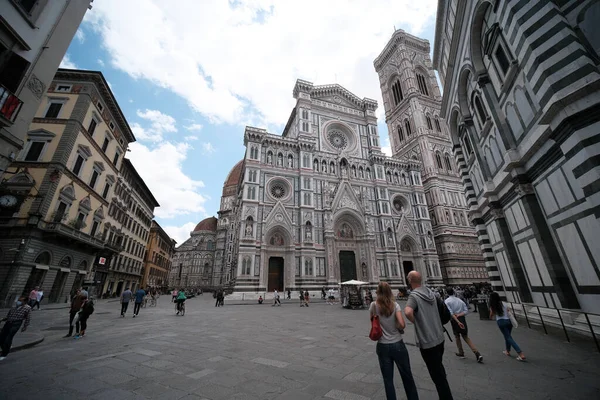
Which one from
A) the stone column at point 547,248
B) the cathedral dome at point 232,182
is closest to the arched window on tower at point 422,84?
the cathedral dome at point 232,182

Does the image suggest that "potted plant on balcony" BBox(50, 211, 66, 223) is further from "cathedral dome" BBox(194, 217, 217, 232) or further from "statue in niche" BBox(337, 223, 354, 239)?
"cathedral dome" BBox(194, 217, 217, 232)

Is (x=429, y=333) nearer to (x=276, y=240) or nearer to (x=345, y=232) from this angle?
(x=276, y=240)

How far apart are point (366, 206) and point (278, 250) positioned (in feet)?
38.9

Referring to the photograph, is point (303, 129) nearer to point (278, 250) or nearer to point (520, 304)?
point (278, 250)

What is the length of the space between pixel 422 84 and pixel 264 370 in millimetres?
48600

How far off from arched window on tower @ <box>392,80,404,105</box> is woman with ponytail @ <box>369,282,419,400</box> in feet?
151

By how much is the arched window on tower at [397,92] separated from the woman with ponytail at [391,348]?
4598 centimetres

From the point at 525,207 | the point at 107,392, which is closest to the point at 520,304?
the point at 525,207

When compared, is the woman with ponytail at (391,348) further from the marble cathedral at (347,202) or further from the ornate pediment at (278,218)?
the ornate pediment at (278,218)

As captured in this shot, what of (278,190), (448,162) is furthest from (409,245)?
(278,190)

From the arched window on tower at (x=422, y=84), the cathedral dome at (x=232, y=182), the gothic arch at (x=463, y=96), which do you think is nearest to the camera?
the gothic arch at (x=463, y=96)

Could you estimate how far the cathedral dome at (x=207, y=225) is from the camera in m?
61.2

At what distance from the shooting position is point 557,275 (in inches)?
253

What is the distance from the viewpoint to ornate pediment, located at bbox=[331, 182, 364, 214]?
2869 cm
